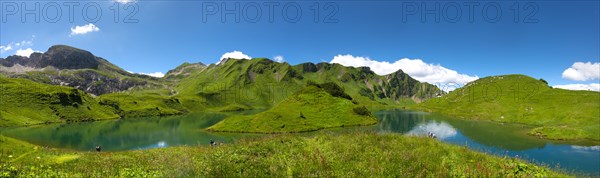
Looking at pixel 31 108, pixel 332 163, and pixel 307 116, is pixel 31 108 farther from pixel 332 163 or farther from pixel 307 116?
pixel 332 163

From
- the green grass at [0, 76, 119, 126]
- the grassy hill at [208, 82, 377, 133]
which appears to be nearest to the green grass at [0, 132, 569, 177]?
the grassy hill at [208, 82, 377, 133]

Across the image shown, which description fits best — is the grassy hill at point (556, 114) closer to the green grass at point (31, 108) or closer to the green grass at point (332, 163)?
the green grass at point (332, 163)

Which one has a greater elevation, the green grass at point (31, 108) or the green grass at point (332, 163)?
the green grass at point (332, 163)

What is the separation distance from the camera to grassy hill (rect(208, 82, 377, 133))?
106 meters

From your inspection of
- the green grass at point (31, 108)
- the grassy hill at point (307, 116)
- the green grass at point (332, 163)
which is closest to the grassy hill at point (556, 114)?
the grassy hill at point (307, 116)

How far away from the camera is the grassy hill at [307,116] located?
106 m

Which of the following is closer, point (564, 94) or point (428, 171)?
point (428, 171)

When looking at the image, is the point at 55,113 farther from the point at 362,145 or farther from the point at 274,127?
the point at 362,145

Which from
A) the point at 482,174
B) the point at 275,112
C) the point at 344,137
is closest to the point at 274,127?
the point at 275,112

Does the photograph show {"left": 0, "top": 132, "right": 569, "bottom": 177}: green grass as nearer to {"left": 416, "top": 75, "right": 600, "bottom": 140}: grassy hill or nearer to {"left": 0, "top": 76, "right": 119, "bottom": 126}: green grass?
{"left": 416, "top": 75, "right": 600, "bottom": 140}: grassy hill

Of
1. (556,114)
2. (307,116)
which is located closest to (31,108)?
(307,116)

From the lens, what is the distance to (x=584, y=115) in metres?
137

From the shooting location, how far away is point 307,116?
117m

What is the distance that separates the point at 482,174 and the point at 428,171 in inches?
68.3
